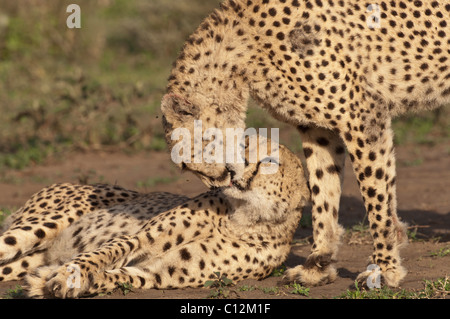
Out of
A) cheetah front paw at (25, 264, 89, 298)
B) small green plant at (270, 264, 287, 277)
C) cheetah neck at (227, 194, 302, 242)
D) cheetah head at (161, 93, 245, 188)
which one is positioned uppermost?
cheetah head at (161, 93, 245, 188)

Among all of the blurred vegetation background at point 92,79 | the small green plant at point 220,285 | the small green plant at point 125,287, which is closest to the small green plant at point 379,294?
the small green plant at point 220,285

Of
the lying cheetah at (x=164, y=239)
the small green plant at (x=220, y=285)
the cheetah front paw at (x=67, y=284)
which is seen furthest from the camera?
the lying cheetah at (x=164, y=239)

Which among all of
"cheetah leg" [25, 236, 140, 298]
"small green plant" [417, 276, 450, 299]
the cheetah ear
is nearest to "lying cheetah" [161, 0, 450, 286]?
the cheetah ear

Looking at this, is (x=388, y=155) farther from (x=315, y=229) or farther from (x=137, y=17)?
(x=137, y=17)

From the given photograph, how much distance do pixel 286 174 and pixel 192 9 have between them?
26.0 ft

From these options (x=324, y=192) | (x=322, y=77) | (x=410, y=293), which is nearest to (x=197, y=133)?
(x=322, y=77)

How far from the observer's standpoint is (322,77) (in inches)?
145

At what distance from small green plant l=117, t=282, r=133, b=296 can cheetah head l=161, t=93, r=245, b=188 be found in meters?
0.61

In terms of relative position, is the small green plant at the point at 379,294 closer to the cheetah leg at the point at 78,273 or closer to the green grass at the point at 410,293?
the green grass at the point at 410,293

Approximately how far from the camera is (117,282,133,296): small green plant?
3.61 metres

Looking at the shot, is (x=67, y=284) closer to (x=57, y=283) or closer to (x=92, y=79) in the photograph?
(x=57, y=283)

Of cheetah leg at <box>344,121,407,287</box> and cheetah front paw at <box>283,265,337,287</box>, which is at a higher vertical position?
cheetah leg at <box>344,121,407,287</box>

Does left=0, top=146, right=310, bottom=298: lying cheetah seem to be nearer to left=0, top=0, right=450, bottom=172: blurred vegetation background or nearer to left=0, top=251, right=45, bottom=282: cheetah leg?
left=0, top=251, right=45, bottom=282: cheetah leg

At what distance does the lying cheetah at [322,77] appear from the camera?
3.72m
